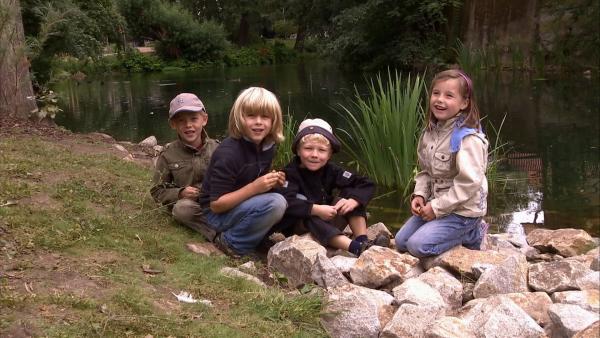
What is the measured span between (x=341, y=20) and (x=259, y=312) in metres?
16.6

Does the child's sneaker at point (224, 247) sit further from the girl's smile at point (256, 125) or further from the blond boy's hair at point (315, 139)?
the blond boy's hair at point (315, 139)

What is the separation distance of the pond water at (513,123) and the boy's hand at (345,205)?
112 centimetres

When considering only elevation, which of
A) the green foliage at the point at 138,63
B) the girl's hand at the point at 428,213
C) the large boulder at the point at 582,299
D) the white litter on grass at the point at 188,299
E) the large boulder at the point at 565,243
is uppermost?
the green foliage at the point at 138,63

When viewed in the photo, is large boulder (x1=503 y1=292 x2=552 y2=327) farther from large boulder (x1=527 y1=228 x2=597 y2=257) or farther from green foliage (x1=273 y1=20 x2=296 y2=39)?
green foliage (x1=273 y1=20 x2=296 y2=39)

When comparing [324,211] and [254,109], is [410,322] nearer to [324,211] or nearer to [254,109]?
[324,211]

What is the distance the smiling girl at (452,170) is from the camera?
3.04 metres

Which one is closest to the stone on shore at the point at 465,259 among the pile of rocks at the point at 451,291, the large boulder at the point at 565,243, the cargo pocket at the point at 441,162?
the pile of rocks at the point at 451,291

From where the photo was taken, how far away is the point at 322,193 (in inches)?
136

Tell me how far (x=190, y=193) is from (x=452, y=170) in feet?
4.44

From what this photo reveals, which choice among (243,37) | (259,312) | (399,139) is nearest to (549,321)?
(259,312)

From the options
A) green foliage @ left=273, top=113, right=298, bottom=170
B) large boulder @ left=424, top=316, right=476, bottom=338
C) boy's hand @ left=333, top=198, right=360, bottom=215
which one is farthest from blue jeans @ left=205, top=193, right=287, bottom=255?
green foliage @ left=273, top=113, right=298, bottom=170

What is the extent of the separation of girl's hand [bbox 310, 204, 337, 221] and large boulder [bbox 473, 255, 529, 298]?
0.84 metres

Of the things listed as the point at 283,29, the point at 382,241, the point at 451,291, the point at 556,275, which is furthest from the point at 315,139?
the point at 283,29

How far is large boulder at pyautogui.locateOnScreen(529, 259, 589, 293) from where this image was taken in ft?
8.73
